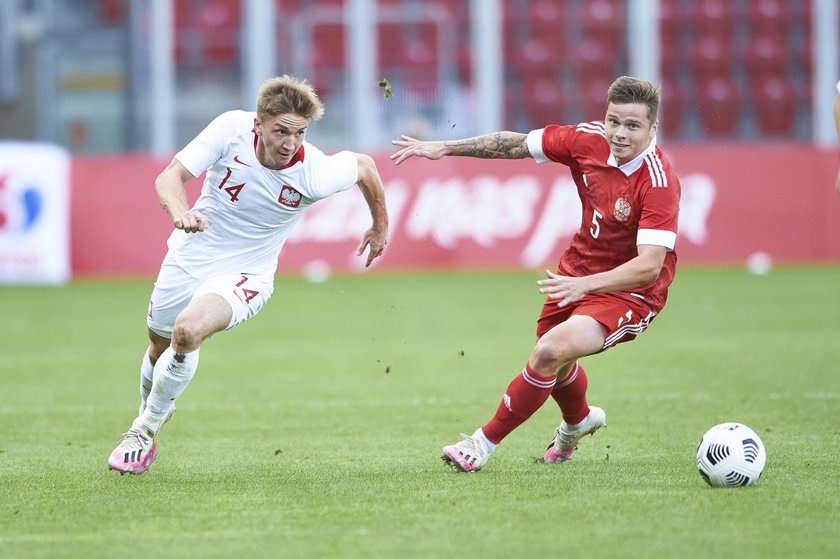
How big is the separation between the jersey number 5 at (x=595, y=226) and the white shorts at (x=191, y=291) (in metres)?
1.71

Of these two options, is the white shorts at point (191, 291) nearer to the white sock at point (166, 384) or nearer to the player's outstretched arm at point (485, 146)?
the white sock at point (166, 384)

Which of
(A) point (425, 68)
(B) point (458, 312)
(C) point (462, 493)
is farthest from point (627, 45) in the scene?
(C) point (462, 493)

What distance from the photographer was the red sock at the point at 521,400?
240 inches

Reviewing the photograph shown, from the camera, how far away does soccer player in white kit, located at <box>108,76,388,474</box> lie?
20.5ft

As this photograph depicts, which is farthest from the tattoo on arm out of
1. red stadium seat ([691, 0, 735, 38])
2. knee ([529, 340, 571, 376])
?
red stadium seat ([691, 0, 735, 38])

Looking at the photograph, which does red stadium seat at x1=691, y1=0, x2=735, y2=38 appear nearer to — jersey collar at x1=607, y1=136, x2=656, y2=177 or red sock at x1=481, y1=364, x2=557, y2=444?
jersey collar at x1=607, y1=136, x2=656, y2=177

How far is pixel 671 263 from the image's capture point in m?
6.38

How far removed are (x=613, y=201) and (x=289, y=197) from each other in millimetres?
1642

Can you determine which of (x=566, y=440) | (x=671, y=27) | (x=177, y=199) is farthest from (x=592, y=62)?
(x=177, y=199)

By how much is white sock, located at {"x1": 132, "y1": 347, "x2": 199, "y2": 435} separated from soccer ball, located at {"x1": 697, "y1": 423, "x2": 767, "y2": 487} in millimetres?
2469

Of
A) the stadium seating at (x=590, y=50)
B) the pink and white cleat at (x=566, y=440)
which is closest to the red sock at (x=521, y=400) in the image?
the pink and white cleat at (x=566, y=440)

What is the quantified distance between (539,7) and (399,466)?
65.5ft

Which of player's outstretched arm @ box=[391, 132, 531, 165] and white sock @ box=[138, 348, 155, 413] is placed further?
white sock @ box=[138, 348, 155, 413]

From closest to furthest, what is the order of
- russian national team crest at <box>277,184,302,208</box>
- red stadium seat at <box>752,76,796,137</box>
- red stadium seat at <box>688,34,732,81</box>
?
1. russian national team crest at <box>277,184,302,208</box>
2. red stadium seat at <box>752,76,796,137</box>
3. red stadium seat at <box>688,34,732,81</box>
